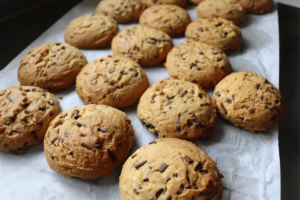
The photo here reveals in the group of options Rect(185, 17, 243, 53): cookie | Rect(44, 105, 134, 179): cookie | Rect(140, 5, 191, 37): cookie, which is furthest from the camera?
Rect(140, 5, 191, 37): cookie

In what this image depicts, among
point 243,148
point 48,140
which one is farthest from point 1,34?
point 243,148

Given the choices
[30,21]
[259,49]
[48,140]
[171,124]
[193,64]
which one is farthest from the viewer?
[30,21]

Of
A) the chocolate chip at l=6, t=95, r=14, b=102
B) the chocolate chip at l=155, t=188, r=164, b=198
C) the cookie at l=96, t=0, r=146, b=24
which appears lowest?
the chocolate chip at l=155, t=188, r=164, b=198

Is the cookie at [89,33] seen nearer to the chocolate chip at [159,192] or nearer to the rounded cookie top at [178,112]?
the rounded cookie top at [178,112]

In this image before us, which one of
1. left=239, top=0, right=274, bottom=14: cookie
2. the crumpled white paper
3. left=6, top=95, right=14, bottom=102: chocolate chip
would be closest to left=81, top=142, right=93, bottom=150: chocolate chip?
the crumpled white paper

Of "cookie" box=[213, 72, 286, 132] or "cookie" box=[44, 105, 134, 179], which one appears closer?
"cookie" box=[44, 105, 134, 179]

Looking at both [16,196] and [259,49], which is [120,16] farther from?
[16,196]

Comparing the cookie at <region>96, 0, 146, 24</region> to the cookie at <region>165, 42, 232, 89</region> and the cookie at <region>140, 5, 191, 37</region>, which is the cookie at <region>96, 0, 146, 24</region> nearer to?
the cookie at <region>140, 5, 191, 37</region>
